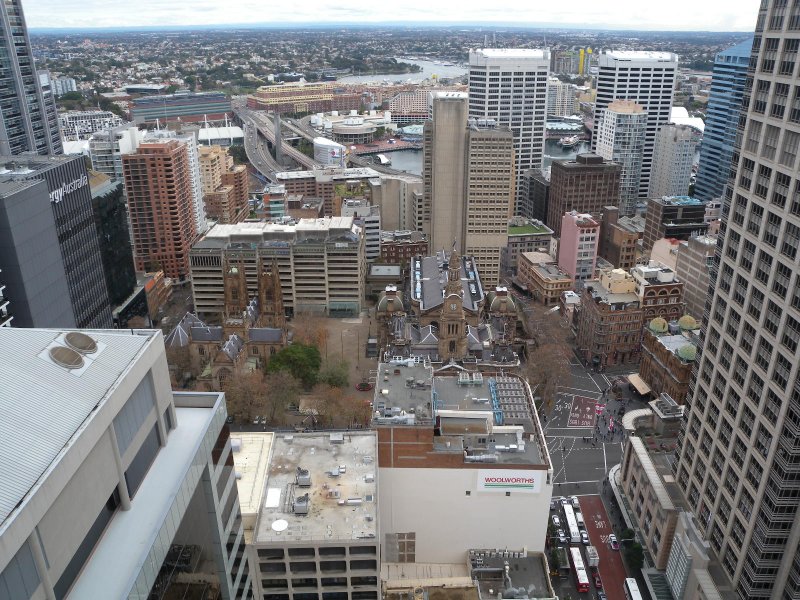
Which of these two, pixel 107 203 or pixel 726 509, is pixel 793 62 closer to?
pixel 726 509

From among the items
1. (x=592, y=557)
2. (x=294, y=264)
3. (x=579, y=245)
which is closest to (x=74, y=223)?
(x=294, y=264)

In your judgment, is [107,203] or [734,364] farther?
[107,203]

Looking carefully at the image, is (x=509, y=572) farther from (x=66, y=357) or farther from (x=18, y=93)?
(x=18, y=93)

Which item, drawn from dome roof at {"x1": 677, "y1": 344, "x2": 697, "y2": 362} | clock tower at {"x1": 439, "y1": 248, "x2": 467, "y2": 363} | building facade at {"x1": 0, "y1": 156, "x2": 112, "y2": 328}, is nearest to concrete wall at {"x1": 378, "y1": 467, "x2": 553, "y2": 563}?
clock tower at {"x1": 439, "y1": 248, "x2": 467, "y2": 363}

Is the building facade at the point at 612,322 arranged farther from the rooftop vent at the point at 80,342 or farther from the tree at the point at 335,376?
the rooftop vent at the point at 80,342

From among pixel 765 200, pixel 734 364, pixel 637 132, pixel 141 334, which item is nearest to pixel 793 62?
pixel 765 200

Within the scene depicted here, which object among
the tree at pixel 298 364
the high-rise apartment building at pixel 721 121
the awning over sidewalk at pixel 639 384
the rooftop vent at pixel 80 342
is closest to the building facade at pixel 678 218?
the high-rise apartment building at pixel 721 121
